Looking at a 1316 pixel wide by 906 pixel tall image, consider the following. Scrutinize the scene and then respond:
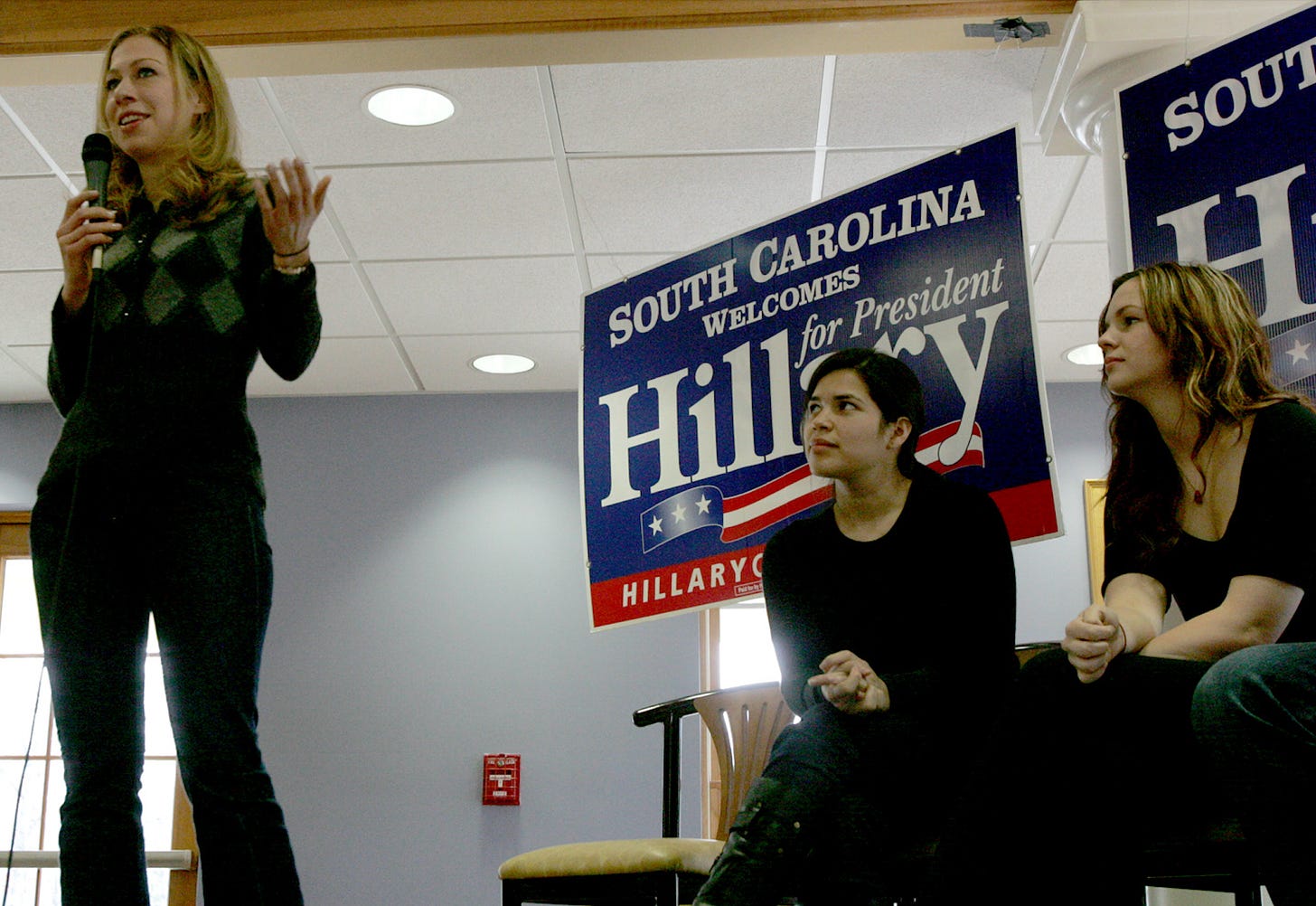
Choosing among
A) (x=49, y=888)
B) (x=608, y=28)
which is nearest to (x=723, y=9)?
(x=608, y=28)

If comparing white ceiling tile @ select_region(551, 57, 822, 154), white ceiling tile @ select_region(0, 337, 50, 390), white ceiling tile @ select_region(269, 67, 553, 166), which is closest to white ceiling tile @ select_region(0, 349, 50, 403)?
white ceiling tile @ select_region(0, 337, 50, 390)

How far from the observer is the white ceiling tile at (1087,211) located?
3.54 metres

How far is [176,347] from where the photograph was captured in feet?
4.55

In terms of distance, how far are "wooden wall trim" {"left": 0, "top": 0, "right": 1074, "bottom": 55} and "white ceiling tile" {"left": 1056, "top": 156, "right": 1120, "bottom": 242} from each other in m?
0.94

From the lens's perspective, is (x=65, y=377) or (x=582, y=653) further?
(x=582, y=653)

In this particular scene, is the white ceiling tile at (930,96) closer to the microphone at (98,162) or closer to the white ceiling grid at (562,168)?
the white ceiling grid at (562,168)

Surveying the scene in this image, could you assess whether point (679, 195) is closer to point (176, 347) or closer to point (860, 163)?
point (860, 163)

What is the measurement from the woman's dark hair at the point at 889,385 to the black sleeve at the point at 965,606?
0.55 feet

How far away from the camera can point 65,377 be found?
56.2 inches

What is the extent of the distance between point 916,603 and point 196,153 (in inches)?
44.8

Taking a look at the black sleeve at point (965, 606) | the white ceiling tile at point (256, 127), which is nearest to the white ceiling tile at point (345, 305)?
the white ceiling tile at point (256, 127)

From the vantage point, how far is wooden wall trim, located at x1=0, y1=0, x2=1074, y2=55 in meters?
2.67

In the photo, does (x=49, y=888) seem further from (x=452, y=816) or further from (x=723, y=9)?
(x=723, y=9)

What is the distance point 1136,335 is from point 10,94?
9.13 ft
